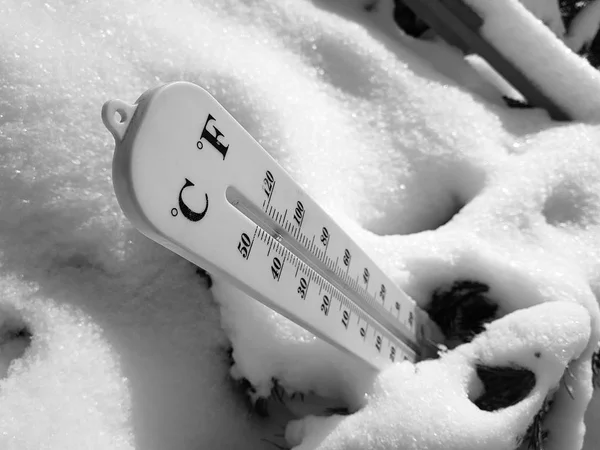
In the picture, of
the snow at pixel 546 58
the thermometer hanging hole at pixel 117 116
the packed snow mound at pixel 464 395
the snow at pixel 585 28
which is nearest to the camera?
the thermometer hanging hole at pixel 117 116

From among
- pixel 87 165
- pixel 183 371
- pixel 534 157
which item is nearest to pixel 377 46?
pixel 534 157

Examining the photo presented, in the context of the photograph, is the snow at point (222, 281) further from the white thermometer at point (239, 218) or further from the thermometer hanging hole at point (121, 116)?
the thermometer hanging hole at point (121, 116)

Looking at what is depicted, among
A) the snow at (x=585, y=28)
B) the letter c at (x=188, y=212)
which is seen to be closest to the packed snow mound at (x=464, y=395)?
the letter c at (x=188, y=212)


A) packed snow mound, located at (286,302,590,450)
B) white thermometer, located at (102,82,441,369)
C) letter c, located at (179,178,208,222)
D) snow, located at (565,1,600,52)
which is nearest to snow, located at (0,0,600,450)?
packed snow mound, located at (286,302,590,450)

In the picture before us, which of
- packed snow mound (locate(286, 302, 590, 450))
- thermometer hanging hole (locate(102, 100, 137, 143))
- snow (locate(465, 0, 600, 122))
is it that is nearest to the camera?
thermometer hanging hole (locate(102, 100, 137, 143))

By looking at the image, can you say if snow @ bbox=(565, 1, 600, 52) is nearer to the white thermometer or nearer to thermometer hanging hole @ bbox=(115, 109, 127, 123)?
the white thermometer

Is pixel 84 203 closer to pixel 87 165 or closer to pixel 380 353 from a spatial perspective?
pixel 87 165
